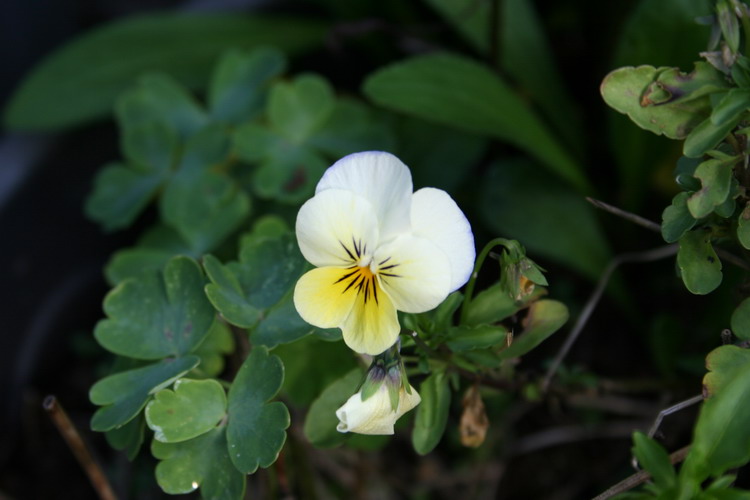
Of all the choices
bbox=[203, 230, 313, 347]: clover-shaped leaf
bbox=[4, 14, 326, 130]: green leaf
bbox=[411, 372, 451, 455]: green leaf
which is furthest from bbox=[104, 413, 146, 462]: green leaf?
bbox=[4, 14, 326, 130]: green leaf

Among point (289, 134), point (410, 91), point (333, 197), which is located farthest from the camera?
point (289, 134)

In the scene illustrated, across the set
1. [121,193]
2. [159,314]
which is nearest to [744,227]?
[159,314]

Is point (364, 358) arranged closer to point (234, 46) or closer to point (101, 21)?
point (234, 46)

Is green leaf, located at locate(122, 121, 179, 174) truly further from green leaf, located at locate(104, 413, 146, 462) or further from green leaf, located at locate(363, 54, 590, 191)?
green leaf, located at locate(104, 413, 146, 462)

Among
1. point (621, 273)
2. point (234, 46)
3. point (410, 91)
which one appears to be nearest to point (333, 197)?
point (410, 91)

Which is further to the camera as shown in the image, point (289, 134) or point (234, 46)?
point (234, 46)

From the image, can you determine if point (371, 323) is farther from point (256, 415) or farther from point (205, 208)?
point (205, 208)
